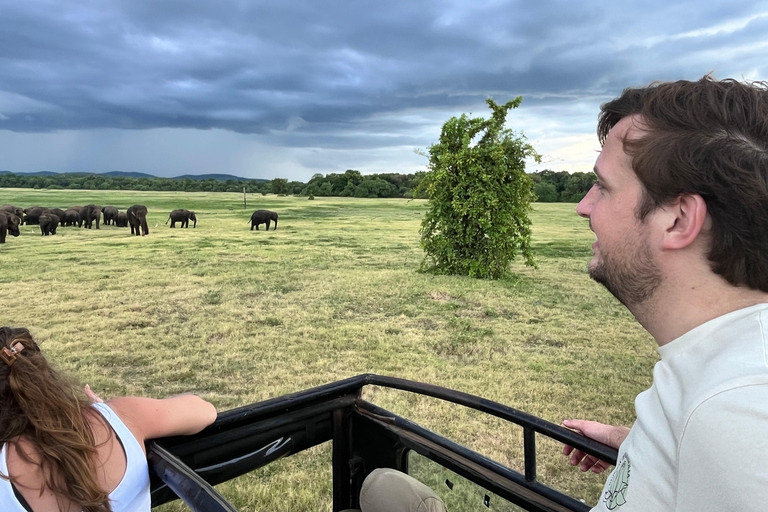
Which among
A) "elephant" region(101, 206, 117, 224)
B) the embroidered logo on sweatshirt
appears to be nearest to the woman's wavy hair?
the embroidered logo on sweatshirt

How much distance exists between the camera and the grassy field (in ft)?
13.9

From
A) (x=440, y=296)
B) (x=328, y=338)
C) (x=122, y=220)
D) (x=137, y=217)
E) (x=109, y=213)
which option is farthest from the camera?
(x=109, y=213)

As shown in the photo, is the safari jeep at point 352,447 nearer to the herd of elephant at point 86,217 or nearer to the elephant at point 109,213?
the herd of elephant at point 86,217

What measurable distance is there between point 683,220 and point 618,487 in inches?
23.2

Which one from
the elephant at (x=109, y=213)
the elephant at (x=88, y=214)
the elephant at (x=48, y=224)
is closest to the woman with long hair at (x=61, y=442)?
the elephant at (x=48, y=224)

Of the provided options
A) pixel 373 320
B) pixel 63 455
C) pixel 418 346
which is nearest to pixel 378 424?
pixel 63 455

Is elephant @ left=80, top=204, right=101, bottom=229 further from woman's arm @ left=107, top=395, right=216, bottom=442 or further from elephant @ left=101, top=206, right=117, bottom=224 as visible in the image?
woman's arm @ left=107, top=395, right=216, bottom=442

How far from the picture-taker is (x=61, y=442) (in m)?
1.33

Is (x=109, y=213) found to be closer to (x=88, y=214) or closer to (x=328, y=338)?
(x=88, y=214)

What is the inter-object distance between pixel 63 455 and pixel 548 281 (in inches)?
401

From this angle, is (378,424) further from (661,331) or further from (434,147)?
(434,147)

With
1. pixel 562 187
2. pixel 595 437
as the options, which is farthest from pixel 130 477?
pixel 562 187

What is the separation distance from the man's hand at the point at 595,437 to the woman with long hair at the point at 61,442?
1256 mm

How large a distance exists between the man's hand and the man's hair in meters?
0.66
